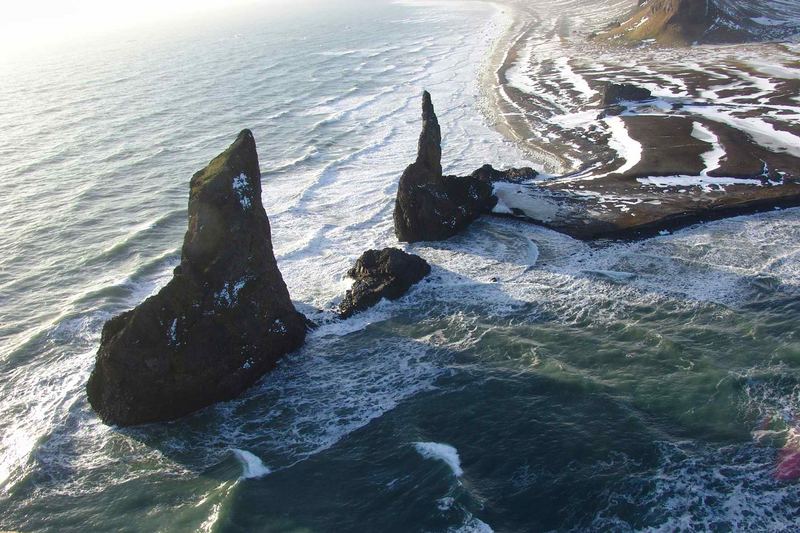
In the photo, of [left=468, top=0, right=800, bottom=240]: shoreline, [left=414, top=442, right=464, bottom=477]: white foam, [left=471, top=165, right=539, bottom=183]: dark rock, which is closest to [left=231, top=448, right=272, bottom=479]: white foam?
[left=414, top=442, right=464, bottom=477]: white foam

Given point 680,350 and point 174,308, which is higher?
point 174,308

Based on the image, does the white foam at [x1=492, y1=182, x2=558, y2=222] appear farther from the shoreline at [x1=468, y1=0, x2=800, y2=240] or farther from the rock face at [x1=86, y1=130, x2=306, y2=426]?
the rock face at [x1=86, y1=130, x2=306, y2=426]

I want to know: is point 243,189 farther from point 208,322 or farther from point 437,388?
point 437,388

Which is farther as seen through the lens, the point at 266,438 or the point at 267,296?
the point at 267,296

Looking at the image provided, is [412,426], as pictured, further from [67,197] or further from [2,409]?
[67,197]

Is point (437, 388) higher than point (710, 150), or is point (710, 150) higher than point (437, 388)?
point (710, 150)

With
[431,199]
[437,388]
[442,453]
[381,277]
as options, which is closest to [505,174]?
[431,199]

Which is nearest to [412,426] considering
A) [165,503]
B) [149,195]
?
[165,503]
